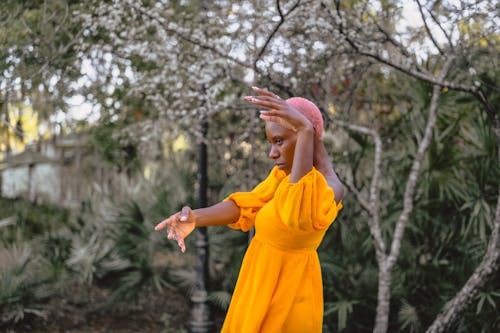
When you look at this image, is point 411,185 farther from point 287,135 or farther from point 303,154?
point 303,154

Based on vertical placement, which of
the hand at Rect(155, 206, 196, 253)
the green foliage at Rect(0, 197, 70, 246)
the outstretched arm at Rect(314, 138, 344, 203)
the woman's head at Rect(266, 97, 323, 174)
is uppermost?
the woman's head at Rect(266, 97, 323, 174)

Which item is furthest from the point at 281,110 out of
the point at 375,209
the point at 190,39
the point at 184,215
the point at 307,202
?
the point at 375,209

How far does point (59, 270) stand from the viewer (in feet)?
25.6

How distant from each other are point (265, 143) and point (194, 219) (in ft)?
16.8

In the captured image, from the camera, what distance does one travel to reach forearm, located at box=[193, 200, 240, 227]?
A: 3.02 meters

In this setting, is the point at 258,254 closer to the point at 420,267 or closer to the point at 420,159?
the point at 420,159

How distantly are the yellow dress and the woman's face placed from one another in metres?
0.08

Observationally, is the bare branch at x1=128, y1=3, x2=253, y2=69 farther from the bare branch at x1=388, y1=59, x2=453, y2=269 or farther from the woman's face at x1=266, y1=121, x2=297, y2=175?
the woman's face at x1=266, y1=121, x2=297, y2=175

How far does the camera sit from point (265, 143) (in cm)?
802

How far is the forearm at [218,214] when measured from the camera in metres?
3.02

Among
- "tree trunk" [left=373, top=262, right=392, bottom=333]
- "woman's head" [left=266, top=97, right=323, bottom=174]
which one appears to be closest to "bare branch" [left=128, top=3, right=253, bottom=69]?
"tree trunk" [left=373, top=262, right=392, bottom=333]

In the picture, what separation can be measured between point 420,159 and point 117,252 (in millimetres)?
3861

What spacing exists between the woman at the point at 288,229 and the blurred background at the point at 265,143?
2096 mm

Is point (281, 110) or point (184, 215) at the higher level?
point (281, 110)
